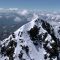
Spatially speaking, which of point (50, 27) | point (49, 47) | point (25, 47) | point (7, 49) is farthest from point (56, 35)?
point (7, 49)

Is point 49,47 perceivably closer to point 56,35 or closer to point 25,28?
point 56,35

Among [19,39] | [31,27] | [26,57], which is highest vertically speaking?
[31,27]

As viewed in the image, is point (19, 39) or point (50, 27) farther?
point (50, 27)

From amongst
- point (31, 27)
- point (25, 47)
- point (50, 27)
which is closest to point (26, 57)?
point (25, 47)

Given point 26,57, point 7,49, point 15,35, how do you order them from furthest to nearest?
point 15,35, point 7,49, point 26,57

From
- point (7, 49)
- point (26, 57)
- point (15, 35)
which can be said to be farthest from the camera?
point (15, 35)

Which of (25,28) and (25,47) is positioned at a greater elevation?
(25,28)

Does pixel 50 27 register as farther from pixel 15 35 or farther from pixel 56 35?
pixel 15 35
